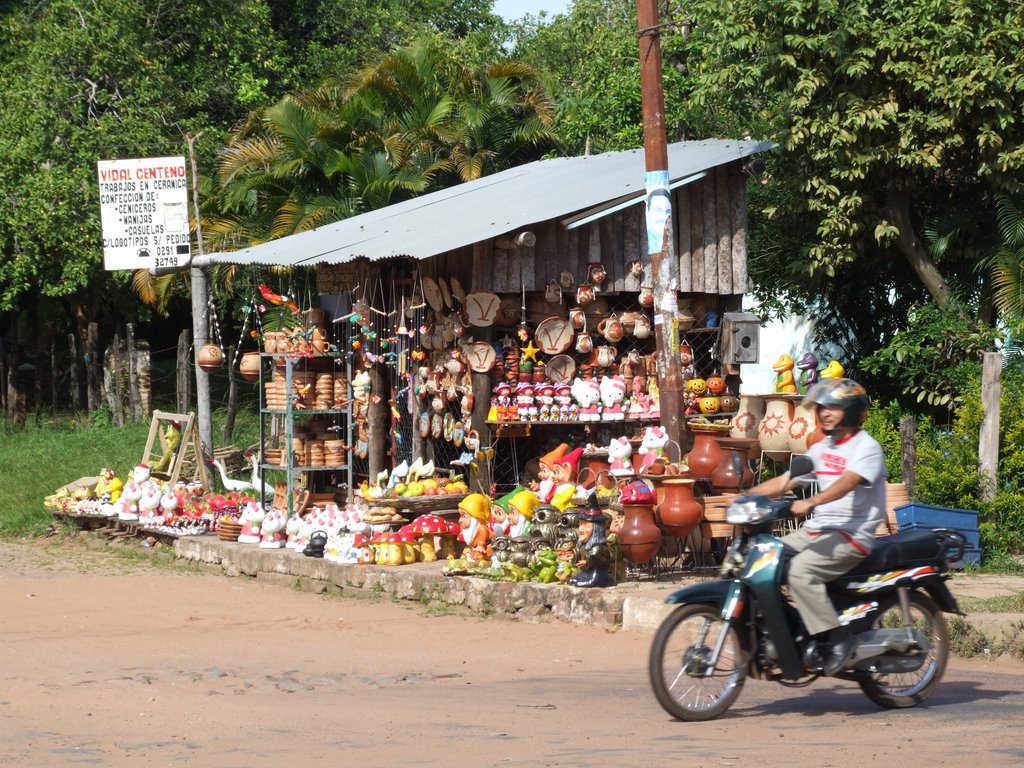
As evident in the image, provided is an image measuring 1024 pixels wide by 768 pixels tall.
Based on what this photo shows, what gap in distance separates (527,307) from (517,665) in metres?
4.92

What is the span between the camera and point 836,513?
618cm

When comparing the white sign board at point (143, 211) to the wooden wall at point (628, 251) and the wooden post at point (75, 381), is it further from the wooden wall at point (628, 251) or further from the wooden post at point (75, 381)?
the wooden post at point (75, 381)

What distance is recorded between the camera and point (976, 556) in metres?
10.3

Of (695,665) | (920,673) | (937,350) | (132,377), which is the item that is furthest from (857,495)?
(132,377)

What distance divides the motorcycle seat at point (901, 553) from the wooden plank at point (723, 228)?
6456 millimetres

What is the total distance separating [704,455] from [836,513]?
4004 millimetres

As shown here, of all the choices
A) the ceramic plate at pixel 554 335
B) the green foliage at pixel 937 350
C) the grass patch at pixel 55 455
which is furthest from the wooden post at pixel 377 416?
the green foliage at pixel 937 350

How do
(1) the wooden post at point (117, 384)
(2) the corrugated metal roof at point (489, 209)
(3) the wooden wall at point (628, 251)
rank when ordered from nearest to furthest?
(2) the corrugated metal roof at point (489, 209) → (3) the wooden wall at point (628, 251) → (1) the wooden post at point (117, 384)

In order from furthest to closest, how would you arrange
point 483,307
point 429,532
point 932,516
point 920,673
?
point 483,307, point 429,532, point 932,516, point 920,673

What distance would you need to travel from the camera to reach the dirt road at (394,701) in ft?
18.3

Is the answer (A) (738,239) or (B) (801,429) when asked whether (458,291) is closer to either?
(A) (738,239)

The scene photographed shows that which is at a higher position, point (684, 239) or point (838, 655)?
point (684, 239)

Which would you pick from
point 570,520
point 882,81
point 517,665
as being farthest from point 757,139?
point 517,665

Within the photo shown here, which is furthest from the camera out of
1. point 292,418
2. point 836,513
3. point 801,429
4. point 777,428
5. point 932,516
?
point 292,418
